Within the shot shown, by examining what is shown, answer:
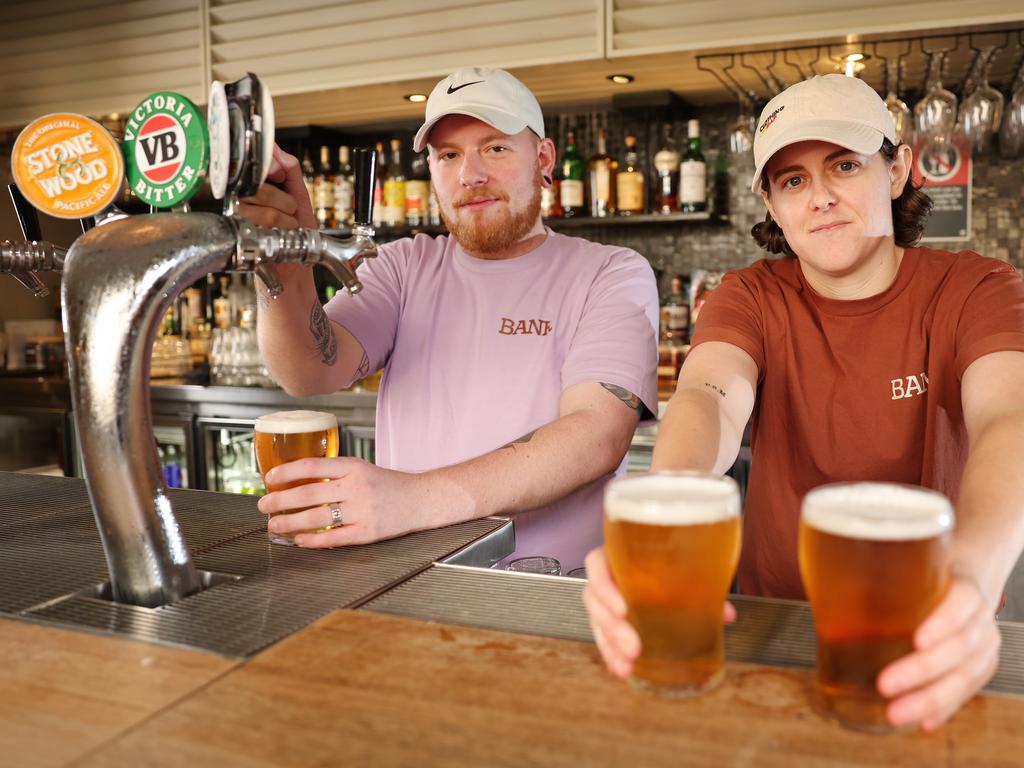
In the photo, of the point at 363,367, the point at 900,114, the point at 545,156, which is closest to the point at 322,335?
the point at 363,367

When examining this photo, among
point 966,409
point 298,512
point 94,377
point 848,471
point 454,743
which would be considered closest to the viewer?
point 454,743

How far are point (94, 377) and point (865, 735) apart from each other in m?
0.68

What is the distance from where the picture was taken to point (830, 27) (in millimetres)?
2777

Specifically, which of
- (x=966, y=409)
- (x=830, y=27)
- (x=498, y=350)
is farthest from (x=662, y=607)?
(x=830, y=27)

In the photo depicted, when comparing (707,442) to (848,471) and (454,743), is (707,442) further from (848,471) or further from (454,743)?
(454,743)

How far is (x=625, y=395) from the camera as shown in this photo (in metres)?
1.50

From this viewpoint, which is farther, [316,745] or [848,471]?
[848,471]

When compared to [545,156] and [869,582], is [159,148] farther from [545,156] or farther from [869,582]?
[545,156]

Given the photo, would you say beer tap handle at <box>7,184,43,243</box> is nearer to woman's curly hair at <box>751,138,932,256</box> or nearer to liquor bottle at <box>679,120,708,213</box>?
woman's curly hair at <box>751,138,932,256</box>

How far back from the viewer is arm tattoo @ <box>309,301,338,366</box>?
1.53m

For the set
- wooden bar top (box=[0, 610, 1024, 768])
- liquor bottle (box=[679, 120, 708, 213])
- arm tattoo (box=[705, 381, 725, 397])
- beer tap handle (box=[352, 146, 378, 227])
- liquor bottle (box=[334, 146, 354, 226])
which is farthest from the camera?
liquor bottle (box=[334, 146, 354, 226])

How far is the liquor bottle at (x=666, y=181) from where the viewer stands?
3539 millimetres

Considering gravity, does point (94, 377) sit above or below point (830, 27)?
below

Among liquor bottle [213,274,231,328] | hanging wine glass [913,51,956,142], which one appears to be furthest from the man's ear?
liquor bottle [213,274,231,328]
